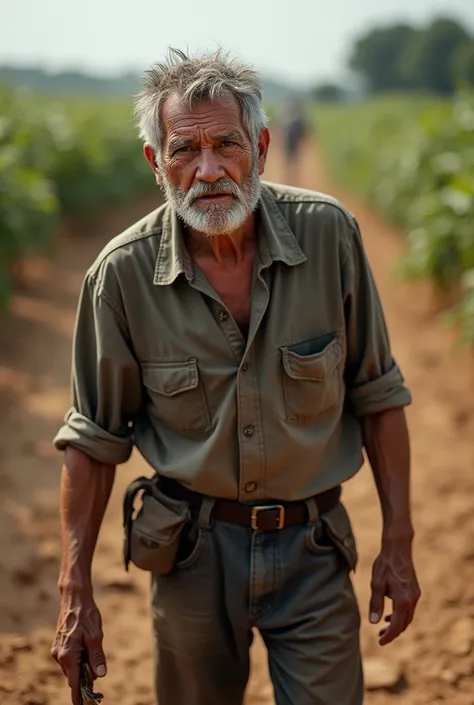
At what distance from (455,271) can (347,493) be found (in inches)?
123

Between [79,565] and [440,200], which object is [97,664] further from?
[440,200]

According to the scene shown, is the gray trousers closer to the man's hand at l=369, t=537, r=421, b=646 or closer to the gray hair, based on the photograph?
the man's hand at l=369, t=537, r=421, b=646

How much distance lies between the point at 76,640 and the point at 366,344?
109 cm

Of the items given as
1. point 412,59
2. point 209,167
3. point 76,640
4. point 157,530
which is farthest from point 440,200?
point 412,59

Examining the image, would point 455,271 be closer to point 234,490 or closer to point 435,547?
point 435,547

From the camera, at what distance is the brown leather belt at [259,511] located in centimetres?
231

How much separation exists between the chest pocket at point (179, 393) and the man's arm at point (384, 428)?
1.48 ft

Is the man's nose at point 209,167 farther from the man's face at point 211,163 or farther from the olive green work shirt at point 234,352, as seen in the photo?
the olive green work shirt at point 234,352

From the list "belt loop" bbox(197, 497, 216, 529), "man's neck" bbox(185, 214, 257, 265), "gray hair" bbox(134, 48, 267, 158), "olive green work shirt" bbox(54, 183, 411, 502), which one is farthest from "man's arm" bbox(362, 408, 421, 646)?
"gray hair" bbox(134, 48, 267, 158)

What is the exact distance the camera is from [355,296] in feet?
7.72

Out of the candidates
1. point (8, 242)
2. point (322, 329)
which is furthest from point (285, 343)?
point (8, 242)

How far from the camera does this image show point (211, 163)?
2195 mm

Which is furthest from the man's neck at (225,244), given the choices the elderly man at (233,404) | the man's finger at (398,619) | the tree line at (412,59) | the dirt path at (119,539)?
the tree line at (412,59)

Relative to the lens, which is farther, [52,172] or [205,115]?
[52,172]
